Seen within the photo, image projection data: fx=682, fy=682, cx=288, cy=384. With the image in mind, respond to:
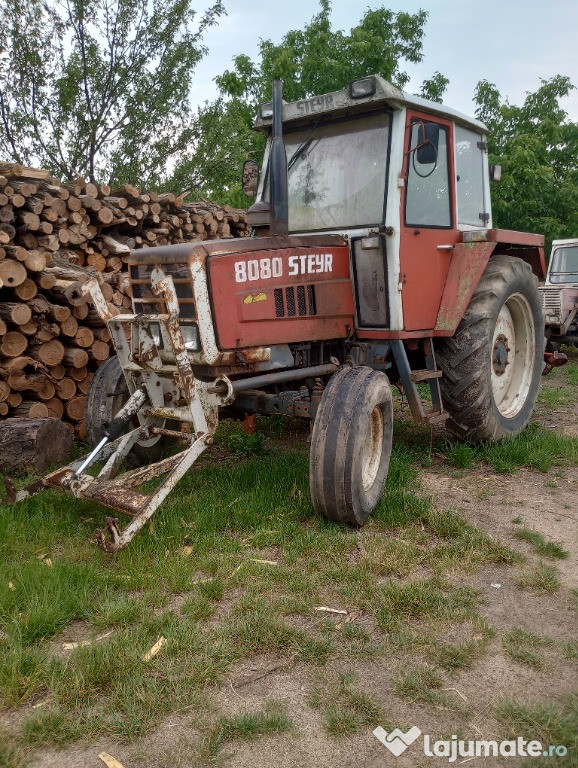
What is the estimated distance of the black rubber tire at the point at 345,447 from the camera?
3.82 m

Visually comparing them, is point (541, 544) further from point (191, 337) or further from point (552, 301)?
point (552, 301)

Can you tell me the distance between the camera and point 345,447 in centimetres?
383

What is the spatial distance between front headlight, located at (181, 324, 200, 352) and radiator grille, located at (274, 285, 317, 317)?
0.55 metres

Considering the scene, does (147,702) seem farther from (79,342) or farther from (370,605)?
(79,342)

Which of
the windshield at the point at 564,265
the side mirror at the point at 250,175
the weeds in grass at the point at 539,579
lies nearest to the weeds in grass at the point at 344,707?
the weeds in grass at the point at 539,579

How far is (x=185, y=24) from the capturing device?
14727 millimetres

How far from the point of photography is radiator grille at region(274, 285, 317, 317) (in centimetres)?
430

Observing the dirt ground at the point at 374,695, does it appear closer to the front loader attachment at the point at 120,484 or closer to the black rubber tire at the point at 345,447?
the black rubber tire at the point at 345,447

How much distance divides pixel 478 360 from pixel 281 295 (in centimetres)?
178

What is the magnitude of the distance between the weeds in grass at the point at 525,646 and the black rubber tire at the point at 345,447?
46.3 inches

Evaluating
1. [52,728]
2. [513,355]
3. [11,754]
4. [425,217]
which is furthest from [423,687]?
[513,355]

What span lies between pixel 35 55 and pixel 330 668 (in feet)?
46.8

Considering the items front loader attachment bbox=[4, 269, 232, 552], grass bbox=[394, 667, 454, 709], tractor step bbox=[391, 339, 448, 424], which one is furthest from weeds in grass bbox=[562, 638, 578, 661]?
tractor step bbox=[391, 339, 448, 424]

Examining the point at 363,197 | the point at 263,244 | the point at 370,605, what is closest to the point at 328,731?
the point at 370,605
